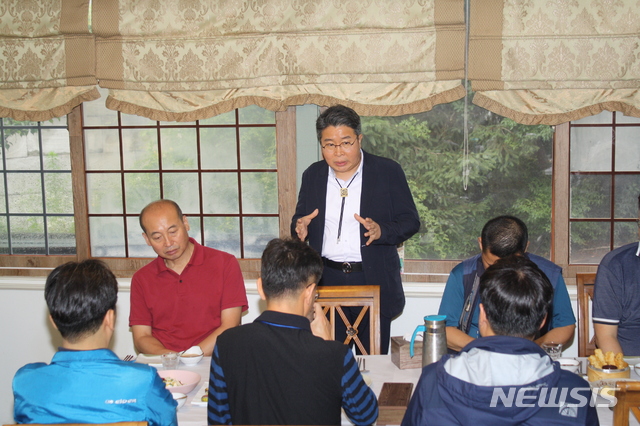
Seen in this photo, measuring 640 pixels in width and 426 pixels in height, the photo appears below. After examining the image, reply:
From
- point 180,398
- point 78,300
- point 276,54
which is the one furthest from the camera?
point 276,54

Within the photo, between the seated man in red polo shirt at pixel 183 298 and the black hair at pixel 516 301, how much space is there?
4.67 feet

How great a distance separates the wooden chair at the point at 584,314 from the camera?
105 inches

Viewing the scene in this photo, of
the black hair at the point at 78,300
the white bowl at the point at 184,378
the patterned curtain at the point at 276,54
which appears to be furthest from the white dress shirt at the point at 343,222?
the black hair at the point at 78,300

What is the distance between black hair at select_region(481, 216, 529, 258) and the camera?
2.36 meters

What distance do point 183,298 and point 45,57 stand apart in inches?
83.4

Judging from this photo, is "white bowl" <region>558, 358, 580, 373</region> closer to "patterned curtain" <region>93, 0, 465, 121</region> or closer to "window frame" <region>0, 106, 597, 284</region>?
"window frame" <region>0, 106, 597, 284</region>

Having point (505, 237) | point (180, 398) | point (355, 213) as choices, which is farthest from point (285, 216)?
point (180, 398)

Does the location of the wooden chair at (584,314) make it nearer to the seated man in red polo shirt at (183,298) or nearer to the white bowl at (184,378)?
the seated man in red polo shirt at (183,298)

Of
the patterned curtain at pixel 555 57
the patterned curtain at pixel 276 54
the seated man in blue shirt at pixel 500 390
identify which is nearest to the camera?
the seated man in blue shirt at pixel 500 390

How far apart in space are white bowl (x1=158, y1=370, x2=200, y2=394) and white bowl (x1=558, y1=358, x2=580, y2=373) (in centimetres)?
128

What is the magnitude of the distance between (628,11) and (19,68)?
3728mm

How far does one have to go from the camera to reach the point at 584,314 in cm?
268

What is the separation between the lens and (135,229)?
406 cm

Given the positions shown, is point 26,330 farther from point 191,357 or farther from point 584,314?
point 584,314
